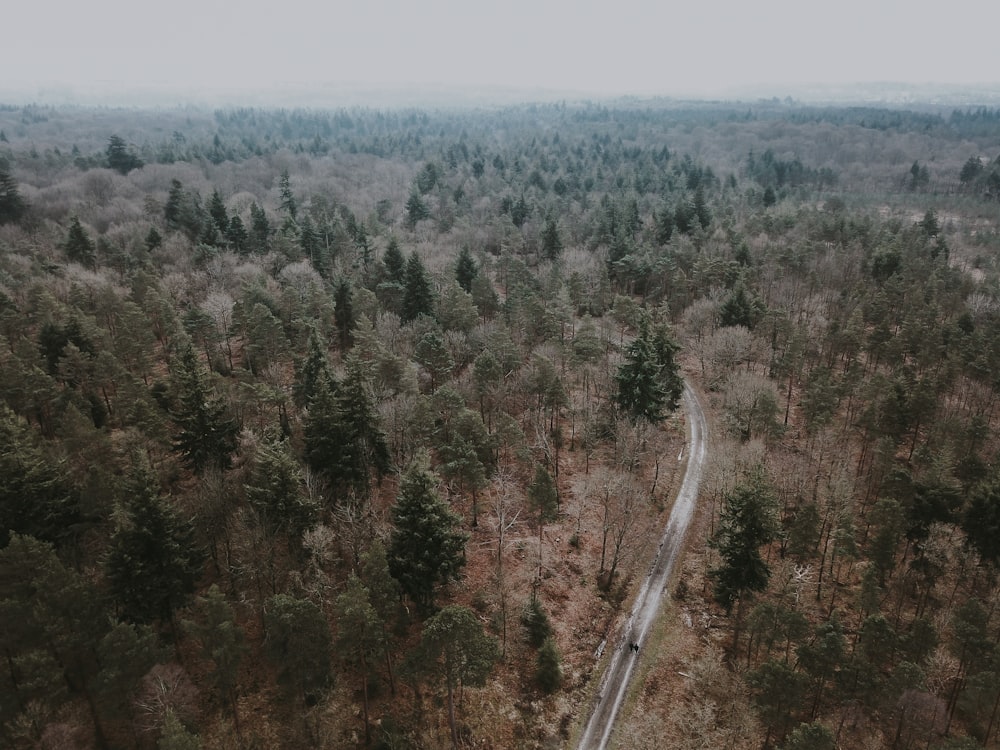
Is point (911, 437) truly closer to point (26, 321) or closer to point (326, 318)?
point (326, 318)

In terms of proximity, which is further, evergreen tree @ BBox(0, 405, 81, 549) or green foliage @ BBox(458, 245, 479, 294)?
green foliage @ BBox(458, 245, 479, 294)

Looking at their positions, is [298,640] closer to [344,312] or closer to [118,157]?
[344,312]

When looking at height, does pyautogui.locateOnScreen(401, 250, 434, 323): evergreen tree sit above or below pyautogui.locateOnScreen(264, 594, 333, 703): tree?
above

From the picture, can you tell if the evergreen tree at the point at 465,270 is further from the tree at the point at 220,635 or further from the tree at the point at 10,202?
the tree at the point at 10,202

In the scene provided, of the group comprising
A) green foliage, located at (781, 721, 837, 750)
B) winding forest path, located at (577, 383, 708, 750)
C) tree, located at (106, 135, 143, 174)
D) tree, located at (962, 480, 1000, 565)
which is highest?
tree, located at (106, 135, 143, 174)

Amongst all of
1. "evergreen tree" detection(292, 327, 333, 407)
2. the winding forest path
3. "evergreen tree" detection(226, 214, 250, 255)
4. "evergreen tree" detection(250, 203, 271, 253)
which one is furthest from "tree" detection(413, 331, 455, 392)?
"evergreen tree" detection(250, 203, 271, 253)

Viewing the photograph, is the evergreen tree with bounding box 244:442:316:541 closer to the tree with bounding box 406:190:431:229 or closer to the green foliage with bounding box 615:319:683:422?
the green foliage with bounding box 615:319:683:422

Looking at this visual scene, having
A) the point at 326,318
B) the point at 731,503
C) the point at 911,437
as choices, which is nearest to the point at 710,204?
the point at 911,437
